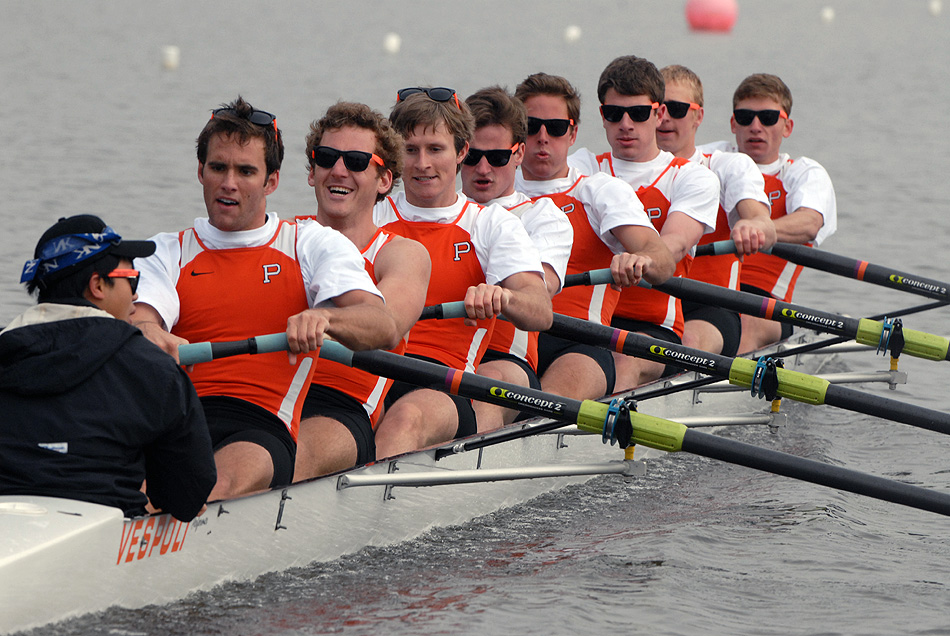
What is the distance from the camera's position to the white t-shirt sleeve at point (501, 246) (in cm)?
550

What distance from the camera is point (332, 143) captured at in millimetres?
5055

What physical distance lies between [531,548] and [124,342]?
96.9 inches

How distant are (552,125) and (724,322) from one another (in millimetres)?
1932

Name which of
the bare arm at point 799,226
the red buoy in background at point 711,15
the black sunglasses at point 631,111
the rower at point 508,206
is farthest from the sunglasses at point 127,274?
the red buoy in background at point 711,15

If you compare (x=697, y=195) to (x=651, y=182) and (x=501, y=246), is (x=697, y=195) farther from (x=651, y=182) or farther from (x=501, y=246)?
(x=501, y=246)

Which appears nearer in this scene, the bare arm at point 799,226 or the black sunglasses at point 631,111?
the black sunglasses at point 631,111

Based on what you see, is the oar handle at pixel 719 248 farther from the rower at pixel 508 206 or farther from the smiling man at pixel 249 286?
the smiling man at pixel 249 286

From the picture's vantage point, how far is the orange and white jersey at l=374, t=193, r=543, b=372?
5551 mm

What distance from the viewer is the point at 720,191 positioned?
7.74 metres

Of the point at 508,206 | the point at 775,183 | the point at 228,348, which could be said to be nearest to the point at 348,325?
the point at 228,348

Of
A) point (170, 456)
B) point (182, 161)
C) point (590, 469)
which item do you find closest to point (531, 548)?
point (590, 469)

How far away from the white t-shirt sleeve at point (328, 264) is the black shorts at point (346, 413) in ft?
1.50

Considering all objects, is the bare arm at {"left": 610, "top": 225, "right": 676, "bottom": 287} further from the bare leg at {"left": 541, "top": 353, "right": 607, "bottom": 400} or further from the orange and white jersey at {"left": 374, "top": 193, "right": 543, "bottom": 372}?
the orange and white jersey at {"left": 374, "top": 193, "right": 543, "bottom": 372}

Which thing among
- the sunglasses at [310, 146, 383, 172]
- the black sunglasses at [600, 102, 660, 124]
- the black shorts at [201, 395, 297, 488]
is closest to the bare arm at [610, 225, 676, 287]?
the black sunglasses at [600, 102, 660, 124]
